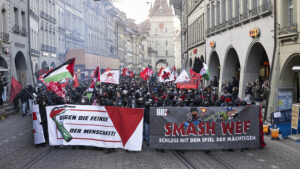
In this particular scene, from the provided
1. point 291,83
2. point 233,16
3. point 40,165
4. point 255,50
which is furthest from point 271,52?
point 40,165

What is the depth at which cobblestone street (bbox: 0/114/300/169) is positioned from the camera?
1036 cm

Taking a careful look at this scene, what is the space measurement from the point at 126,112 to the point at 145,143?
1.96 meters

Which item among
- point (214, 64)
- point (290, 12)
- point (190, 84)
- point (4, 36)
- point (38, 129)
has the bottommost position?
point (38, 129)

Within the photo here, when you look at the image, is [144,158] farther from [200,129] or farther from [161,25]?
[161,25]

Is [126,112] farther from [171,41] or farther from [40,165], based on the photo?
[171,41]

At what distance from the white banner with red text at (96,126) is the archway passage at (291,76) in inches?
365

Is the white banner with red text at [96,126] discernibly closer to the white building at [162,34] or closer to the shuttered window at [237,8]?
the shuttered window at [237,8]

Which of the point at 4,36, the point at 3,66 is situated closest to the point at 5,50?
the point at 4,36

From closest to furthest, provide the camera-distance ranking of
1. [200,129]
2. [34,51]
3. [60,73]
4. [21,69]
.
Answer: [200,129] → [60,73] → [21,69] → [34,51]

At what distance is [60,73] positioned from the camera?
45.9ft

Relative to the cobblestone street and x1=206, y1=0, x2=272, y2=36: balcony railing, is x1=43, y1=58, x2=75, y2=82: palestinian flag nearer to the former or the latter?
the cobblestone street

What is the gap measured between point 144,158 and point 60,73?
463 cm

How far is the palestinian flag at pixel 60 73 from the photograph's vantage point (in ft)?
45.4

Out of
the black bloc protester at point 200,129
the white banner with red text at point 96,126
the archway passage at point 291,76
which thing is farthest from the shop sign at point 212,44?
the white banner with red text at point 96,126
